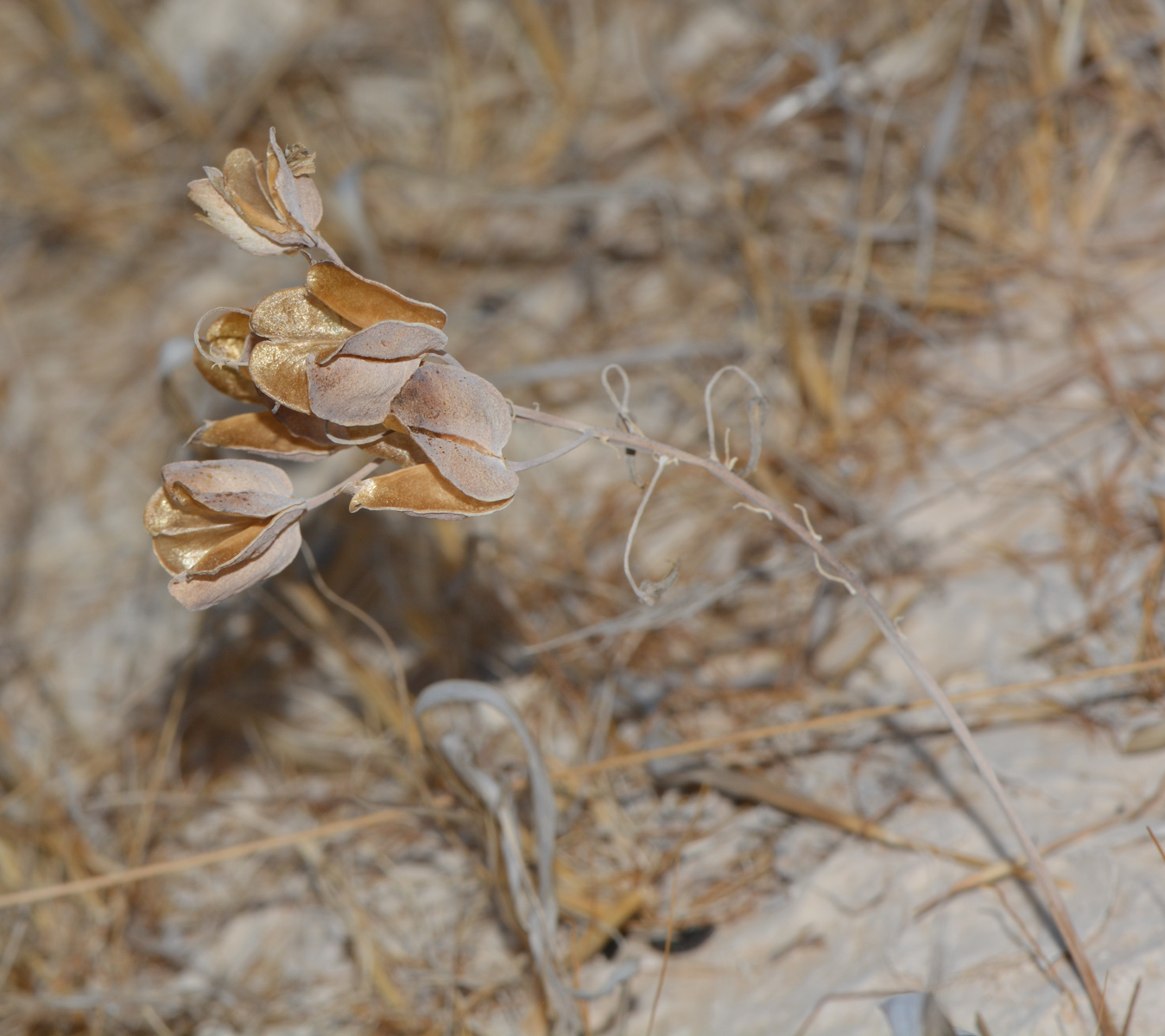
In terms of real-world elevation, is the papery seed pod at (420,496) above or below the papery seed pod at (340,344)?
below

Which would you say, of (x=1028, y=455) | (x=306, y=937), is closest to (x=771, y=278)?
(x=1028, y=455)

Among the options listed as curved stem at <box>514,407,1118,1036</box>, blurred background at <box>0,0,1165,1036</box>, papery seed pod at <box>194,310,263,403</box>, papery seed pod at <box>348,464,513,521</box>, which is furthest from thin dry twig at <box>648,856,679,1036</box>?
papery seed pod at <box>194,310,263,403</box>

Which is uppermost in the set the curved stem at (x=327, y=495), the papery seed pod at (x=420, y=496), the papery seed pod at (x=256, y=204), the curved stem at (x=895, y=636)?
the papery seed pod at (x=256, y=204)

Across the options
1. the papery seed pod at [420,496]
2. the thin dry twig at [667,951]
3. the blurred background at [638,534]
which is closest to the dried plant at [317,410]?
the papery seed pod at [420,496]

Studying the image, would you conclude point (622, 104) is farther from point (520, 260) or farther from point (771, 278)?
point (771, 278)

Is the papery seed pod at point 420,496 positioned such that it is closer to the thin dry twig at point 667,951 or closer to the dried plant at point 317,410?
the dried plant at point 317,410

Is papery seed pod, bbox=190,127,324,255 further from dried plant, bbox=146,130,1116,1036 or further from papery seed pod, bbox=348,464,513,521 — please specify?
papery seed pod, bbox=348,464,513,521

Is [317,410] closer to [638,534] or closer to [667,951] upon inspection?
[667,951]
